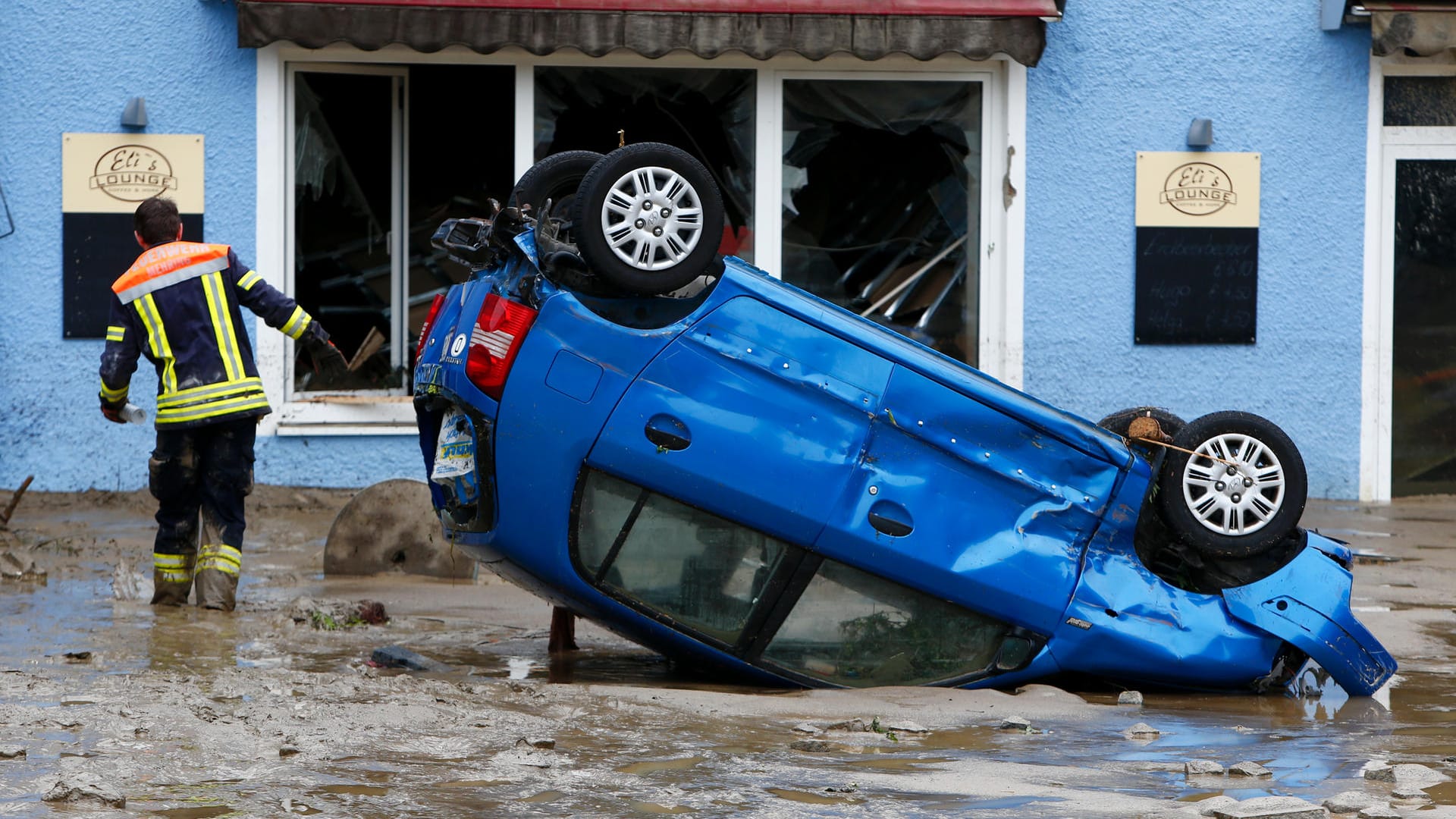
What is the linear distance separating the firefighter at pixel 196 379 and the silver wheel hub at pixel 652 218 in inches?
89.5

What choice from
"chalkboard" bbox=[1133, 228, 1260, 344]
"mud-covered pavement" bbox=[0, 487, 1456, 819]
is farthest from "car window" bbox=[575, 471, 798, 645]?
"chalkboard" bbox=[1133, 228, 1260, 344]

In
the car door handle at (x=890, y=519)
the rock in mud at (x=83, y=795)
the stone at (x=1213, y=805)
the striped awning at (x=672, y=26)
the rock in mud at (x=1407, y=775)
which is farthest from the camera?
the striped awning at (x=672, y=26)

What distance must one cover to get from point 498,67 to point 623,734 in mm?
6618

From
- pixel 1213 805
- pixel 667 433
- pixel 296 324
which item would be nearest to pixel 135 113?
pixel 296 324

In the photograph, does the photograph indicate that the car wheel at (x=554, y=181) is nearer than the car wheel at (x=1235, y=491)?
No

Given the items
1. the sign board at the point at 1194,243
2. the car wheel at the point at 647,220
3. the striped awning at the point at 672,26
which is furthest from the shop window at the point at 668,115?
the car wheel at the point at 647,220

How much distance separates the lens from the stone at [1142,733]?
467 centimetres

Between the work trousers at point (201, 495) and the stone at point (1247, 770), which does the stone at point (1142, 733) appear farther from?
the work trousers at point (201, 495)

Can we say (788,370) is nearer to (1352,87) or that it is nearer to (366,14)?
(366,14)

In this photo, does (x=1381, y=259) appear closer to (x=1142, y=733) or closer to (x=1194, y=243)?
(x=1194, y=243)

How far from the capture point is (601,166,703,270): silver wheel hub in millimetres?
4883

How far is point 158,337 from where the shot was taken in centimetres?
672

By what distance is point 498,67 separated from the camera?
33.8ft

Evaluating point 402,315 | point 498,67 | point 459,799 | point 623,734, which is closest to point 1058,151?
point 498,67
